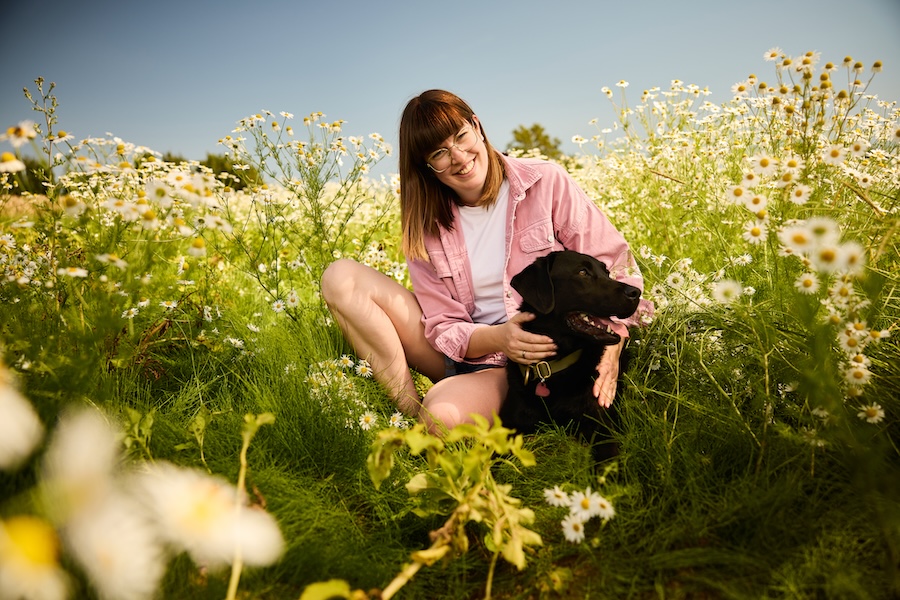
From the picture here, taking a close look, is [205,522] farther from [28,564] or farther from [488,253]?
[488,253]

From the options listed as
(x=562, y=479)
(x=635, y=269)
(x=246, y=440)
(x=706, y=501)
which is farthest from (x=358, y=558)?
(x=635, y=269)

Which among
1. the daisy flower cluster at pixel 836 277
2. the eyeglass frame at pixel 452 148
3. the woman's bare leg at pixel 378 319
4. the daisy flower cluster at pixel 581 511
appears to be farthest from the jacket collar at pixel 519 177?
the daisy flower cluster at pixel 581 511

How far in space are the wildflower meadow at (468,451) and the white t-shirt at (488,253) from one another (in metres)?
0.75

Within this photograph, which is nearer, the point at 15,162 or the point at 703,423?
the point at 15,162

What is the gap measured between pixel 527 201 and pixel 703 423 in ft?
4.79

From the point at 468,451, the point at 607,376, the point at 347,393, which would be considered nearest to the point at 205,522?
the point at 468,451

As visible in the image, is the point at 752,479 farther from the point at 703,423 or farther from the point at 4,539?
the point at 4,539

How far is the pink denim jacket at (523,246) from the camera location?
2863mm

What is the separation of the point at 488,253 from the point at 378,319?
2.29 feet

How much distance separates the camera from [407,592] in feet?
5.41

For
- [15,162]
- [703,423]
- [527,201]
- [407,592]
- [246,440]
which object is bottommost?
[407,592]

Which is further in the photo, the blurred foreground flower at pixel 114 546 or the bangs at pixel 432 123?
the bangs at pixel 432 123

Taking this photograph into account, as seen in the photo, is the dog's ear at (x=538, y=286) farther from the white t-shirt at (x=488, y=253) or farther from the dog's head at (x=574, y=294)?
the white t-shirt at (x=488, y=253)

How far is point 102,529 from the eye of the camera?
37.4 inches
